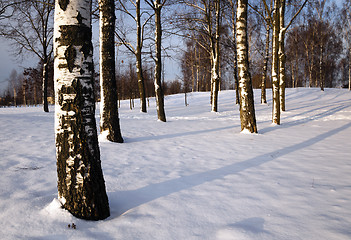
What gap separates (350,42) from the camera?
947 inches

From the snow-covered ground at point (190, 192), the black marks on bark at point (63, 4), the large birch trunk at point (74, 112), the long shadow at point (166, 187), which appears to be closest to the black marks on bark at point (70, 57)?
the large birch trunk at point (74, 112)

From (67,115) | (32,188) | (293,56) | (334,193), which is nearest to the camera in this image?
(67,115)

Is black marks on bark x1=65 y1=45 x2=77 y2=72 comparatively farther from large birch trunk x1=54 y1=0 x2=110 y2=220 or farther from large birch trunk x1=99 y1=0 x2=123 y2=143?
large birch trunk x1=99 y1=0 x2=123 y2=143

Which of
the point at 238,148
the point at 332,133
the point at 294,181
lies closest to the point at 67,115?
the point at 294,181

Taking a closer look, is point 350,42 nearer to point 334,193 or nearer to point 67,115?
point 334,193

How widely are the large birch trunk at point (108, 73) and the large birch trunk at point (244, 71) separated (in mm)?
4215

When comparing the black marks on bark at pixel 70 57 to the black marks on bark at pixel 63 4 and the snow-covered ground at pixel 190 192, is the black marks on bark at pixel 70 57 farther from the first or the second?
the snow-covered ground at pixel 190 192

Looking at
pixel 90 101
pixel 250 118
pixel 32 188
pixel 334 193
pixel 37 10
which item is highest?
pixel 37 10

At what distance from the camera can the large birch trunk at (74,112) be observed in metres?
1.90

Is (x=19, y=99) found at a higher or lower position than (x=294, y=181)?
higher

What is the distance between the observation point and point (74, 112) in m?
1.90

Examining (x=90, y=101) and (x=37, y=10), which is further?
(x=37, y=10)

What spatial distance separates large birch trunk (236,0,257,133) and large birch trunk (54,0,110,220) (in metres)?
5.76

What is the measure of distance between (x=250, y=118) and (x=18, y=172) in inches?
254
